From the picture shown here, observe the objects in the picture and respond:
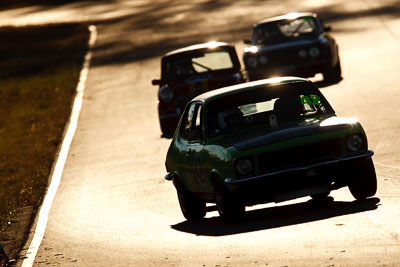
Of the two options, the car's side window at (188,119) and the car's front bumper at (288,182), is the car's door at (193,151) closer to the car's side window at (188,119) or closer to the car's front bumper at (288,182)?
the car's side window at (188,119)

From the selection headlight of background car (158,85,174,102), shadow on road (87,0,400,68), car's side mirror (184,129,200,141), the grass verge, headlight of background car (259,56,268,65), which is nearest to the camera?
car's side mirror (184,129,200,141)

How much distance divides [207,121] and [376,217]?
2348 millimetres

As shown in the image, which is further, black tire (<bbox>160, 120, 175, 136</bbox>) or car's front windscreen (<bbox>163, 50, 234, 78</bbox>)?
black tire (<bbox>160, 120, 175, 136</bbox>)

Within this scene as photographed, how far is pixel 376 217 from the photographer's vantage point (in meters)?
9.81

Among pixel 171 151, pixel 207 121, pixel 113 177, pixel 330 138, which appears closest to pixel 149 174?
pixel 113 177

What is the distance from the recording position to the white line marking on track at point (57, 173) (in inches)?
470

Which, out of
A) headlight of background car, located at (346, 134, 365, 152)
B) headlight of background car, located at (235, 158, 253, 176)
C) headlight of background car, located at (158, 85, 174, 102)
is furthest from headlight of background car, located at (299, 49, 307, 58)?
headlight of background car, located at (235, 158, 253, 176)

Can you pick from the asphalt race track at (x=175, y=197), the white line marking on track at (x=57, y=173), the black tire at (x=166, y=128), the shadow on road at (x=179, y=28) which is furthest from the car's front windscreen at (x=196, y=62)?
the shadow on road at (x=179, y=28)

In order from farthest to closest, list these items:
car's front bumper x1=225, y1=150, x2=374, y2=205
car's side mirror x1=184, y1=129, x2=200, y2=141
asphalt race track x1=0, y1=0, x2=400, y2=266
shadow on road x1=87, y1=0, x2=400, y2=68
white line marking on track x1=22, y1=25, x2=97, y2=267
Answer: shadow on road x1=87, y1=0, x2=400, y2=68, white line marking on track x1=22, y1=25, x2=97, y2=267, car's side mirror x1=184, y1=129, x2=200, y2=141, car's front bumper x1=225, y1=150, x2=374, y2=205, asphalt race track x1=0, y1=0, x2=400, y2=266

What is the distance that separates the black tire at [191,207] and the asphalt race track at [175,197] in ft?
0.33

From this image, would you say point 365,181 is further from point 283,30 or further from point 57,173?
point 283,30

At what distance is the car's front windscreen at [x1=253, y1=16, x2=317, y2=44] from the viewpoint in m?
26.4

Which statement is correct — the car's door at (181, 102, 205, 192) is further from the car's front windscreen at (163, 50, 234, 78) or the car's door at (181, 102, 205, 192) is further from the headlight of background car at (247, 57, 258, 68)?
the headlight of background car at (247, 57, 258, 68)

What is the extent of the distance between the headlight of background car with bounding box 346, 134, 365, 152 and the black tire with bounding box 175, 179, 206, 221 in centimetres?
207
